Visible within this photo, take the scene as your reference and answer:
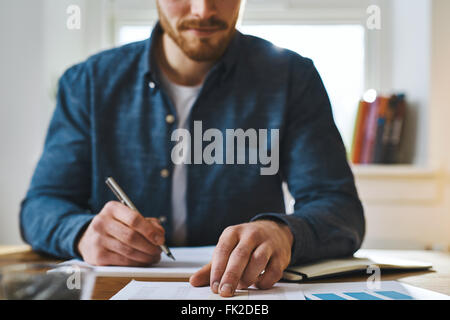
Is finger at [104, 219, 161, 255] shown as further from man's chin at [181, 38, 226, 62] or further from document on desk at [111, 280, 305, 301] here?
man's chin at [181, 38, 226, 62]

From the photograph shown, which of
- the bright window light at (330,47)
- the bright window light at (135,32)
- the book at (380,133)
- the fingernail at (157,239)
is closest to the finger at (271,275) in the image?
the fingernail at (157,239)

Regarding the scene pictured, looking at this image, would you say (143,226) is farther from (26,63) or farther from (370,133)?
(370,133)

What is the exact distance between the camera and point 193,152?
0.58 meters

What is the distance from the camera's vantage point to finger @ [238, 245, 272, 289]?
0.38 meters

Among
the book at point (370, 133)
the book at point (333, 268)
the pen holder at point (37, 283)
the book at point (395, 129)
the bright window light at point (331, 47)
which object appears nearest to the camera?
the pen holder at point (37, 283)

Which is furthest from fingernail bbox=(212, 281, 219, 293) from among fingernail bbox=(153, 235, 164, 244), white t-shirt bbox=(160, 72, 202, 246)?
white t-shirt bbox=(160, 72, 202, 246)

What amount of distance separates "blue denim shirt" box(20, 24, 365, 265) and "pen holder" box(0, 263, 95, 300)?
0.20 meters

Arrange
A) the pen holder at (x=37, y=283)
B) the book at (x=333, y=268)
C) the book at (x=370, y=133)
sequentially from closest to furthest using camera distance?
the pen holder at (x=37, y=283), the book at (x=333, y=268), the book at (x=370, y=133)

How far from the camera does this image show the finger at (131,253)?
1.51ft

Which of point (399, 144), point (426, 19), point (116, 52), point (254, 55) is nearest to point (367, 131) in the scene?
point (399, 144)

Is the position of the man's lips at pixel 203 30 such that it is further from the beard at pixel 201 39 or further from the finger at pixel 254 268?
the finger at pixel 254 268

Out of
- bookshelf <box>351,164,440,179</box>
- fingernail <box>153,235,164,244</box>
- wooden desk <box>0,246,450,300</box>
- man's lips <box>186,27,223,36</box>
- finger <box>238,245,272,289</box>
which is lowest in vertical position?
wooden desk <box>0,246,450,300</box>

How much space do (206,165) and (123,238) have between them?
142 millimetres

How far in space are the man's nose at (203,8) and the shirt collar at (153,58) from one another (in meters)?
0.06
